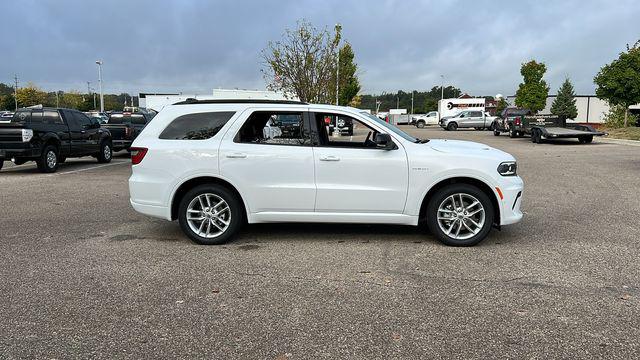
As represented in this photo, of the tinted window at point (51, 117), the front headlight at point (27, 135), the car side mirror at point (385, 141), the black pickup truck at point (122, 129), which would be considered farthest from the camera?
the black pickup truck at point (122, 129)

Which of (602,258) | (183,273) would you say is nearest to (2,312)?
(183,273)

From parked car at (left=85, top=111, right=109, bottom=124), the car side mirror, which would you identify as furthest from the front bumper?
parked car at (left=85, top=111, right=109, bottom=124)

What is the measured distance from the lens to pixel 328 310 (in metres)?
4.15

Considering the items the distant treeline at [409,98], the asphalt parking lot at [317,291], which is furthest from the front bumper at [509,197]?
the distant treeline at [409,98]

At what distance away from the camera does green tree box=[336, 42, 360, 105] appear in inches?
1173

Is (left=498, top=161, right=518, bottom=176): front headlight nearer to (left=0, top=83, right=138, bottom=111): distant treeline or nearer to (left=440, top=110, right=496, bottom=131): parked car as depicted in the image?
(left=440, top=110, right=496, bottom=131): parked car

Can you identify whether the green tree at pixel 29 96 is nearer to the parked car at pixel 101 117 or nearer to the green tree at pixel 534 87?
the parked car at pixel 101 117

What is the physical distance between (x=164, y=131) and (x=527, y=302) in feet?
14.6

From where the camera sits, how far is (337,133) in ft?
21.2

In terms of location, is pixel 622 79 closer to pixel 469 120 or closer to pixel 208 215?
pixel 469 120

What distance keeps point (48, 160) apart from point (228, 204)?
987 cm

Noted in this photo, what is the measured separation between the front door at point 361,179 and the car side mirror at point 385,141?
6cm

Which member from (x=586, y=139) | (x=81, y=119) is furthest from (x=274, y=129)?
(x=586, y=139)

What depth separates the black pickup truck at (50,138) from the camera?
42.8ft
